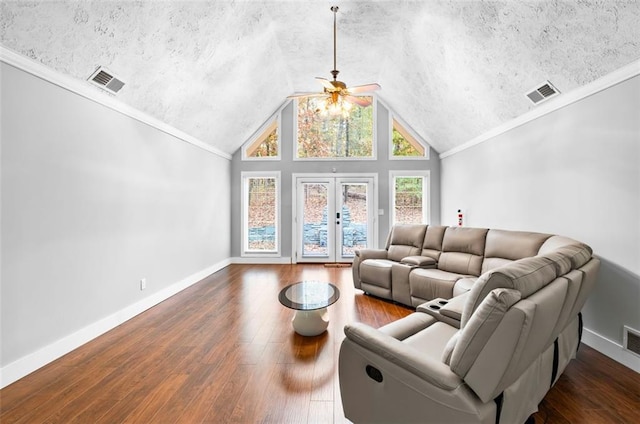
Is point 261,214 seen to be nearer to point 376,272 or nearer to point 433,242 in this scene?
point 376,272

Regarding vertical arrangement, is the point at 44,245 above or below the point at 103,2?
below

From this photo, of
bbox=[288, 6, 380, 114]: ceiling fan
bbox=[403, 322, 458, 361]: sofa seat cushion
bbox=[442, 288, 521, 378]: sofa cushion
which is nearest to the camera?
bbox=[442, 288, 521, 378]: sofa cushion

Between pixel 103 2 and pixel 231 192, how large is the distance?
4287 mm

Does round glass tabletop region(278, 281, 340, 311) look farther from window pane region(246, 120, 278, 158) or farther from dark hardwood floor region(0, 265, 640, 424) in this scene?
window pane region(246, 120, 278, 158)

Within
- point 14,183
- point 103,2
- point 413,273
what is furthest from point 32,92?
point 413,273

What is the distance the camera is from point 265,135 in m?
6.42

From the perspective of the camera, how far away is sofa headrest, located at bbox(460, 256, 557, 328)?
123 cm

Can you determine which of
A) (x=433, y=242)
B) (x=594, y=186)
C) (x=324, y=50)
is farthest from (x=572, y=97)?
(x=324, y=50)

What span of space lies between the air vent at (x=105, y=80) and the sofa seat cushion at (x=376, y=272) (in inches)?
147

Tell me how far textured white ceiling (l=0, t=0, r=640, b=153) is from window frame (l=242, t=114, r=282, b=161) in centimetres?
70

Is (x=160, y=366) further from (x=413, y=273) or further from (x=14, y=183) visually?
(x=413, y=273)

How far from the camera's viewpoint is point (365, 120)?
20.9 ft

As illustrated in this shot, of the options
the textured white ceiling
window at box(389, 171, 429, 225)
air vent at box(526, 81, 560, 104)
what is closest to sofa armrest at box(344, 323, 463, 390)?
the textured white ceiling

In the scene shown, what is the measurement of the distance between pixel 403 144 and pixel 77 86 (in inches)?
222
